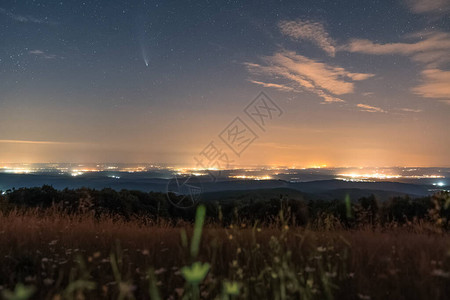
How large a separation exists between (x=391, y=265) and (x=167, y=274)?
2.58 metres

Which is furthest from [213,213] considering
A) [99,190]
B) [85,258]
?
[85,258]

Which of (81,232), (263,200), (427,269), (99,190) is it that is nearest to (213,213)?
(263,200)

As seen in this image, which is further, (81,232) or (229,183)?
(229,183)

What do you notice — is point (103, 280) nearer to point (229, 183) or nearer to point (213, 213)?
point (213, 213)

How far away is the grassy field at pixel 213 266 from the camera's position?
349cm

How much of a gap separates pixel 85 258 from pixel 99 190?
15.1 metres

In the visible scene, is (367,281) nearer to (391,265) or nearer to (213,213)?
(391,265)

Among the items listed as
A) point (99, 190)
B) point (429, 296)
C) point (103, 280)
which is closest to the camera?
point (429, 296)

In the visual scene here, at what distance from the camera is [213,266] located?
14.3 feet

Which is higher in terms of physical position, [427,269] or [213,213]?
[427,269]

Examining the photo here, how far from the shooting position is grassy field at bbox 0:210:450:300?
11.4ft

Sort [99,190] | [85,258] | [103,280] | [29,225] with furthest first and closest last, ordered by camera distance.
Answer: [99,190] < [29,225] < [85,258] < [103,280]

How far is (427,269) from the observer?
3795mm

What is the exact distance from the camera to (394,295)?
344 centimetres
